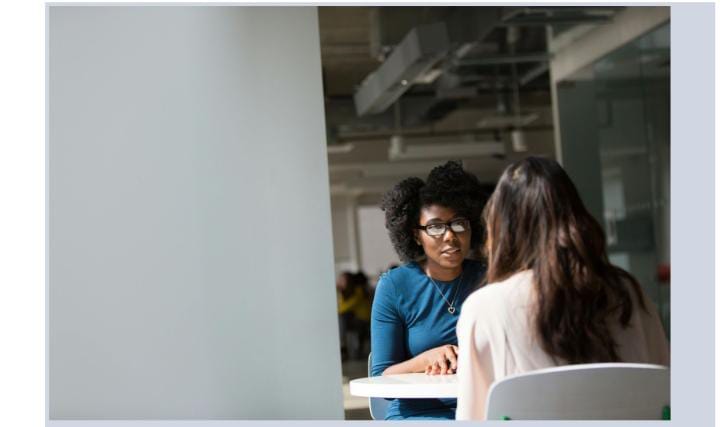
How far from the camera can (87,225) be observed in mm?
3590

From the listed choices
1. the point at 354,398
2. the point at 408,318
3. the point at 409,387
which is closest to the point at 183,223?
the point at 408,318

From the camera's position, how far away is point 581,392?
88.0 inches

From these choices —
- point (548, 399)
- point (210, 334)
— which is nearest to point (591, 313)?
point (548, 399)

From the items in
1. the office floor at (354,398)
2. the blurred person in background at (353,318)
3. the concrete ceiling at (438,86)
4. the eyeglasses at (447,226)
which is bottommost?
the office floor at (354,398)

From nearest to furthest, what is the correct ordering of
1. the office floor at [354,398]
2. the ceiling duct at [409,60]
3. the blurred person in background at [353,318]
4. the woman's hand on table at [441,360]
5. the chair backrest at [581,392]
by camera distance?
the chair backrest at [581,392], the woman's hand on table at [441,360], the office floor at [354,398], the ceiling duct at [409,60], the blurred person in background at [353,318]

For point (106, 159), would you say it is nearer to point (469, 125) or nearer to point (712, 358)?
point (712, 358)

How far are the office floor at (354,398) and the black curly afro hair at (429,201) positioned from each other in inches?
33.7

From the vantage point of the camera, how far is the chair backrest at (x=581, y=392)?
2211 mm

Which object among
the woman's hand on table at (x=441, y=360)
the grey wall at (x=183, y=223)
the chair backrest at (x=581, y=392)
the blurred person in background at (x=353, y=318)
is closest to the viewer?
the chair backrest at (x=581, y=392)

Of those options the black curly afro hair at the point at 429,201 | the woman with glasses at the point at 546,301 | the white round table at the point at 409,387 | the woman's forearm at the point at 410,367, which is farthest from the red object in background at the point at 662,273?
the woman with glasses at the point at 546,301

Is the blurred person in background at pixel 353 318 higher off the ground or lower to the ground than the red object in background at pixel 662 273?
lower

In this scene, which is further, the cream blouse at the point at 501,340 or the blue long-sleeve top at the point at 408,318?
the blue long-sleeve top at the point at 408,318

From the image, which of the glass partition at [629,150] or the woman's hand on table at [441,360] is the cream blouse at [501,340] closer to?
the woman's hand on table at [441,360]

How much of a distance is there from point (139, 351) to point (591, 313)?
1874 mm
